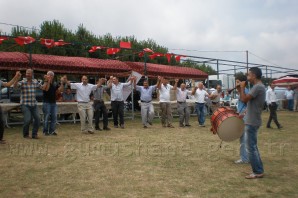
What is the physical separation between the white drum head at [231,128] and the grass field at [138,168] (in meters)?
0.58

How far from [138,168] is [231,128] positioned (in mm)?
1947

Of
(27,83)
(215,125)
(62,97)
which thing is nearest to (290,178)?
(215,125)

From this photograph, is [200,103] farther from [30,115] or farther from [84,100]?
[30,115]

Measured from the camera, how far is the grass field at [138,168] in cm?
439

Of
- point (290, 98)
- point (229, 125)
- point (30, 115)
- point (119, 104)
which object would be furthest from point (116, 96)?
point (290, 98)

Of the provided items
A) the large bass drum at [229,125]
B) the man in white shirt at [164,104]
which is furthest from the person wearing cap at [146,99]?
the large bass drum at [229,125]

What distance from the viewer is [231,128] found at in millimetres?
5844

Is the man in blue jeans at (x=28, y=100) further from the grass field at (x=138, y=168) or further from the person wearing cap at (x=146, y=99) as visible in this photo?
the person wearing cap at (x=146, y=99)

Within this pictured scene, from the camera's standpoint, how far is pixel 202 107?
1235cm

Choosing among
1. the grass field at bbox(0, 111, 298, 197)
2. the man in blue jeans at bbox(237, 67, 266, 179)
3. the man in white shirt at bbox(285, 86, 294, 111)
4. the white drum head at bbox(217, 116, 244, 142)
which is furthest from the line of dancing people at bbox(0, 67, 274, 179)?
the man in white shirt at bbox(285, 86, 294, 111)

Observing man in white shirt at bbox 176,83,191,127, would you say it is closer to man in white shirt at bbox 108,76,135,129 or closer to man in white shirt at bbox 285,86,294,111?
man in white shirt at bbox 108,76,135,129

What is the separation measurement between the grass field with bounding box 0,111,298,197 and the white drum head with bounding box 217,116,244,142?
1.92 ft

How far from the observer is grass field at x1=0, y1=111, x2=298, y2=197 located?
439cm

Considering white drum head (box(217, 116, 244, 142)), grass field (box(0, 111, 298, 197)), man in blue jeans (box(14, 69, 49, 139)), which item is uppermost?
man in blue jeans (box(14, 69, 49, 139))
